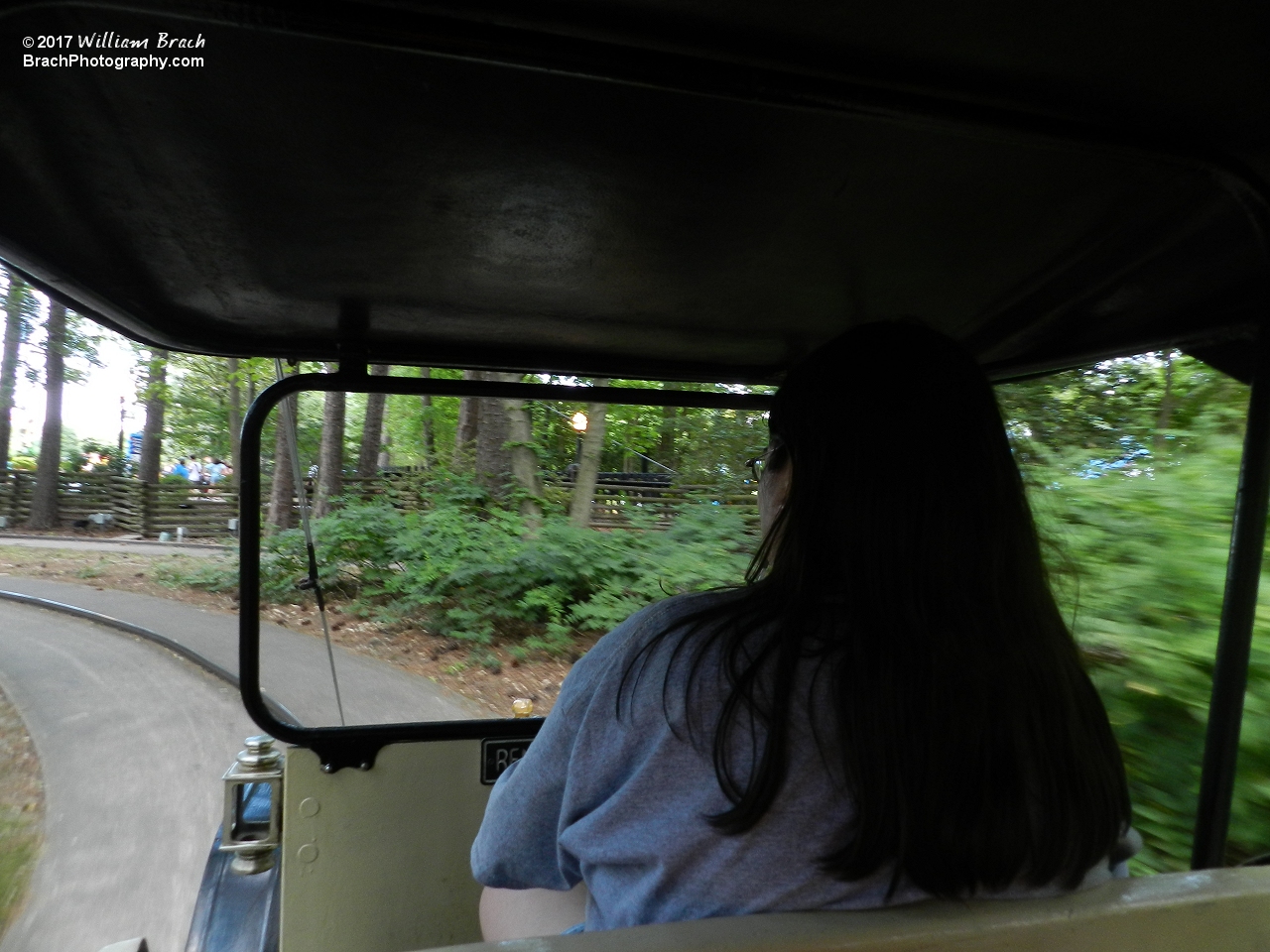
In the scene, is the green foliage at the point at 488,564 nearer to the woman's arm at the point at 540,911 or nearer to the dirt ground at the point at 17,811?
the dirt ground at the point at 17,811

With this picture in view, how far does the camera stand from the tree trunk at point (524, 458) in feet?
23.2

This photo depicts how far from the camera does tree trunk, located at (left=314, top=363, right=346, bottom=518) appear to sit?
830 centimetres

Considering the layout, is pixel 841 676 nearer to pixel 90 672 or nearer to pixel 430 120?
pixel 430 120

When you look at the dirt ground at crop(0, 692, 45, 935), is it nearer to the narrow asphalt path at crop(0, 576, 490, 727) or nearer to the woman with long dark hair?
the narrow asphalt path at crop(0, 576, 490, 727)

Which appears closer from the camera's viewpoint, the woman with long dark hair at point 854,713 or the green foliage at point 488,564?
the woman with long dark hair at point 854,713

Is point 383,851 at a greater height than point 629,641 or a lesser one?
lesser

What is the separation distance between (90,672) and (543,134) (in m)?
7.74

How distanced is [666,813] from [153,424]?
21.8 m

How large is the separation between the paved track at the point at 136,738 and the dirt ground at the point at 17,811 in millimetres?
58

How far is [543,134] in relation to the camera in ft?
3.76

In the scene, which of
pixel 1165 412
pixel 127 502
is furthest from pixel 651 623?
pixel 127 502

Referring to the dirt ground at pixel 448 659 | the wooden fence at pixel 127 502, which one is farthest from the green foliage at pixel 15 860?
the wooden fence at pixel 127 502

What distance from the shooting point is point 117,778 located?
479cm

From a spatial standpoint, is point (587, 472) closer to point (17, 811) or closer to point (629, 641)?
point (17, 811)
